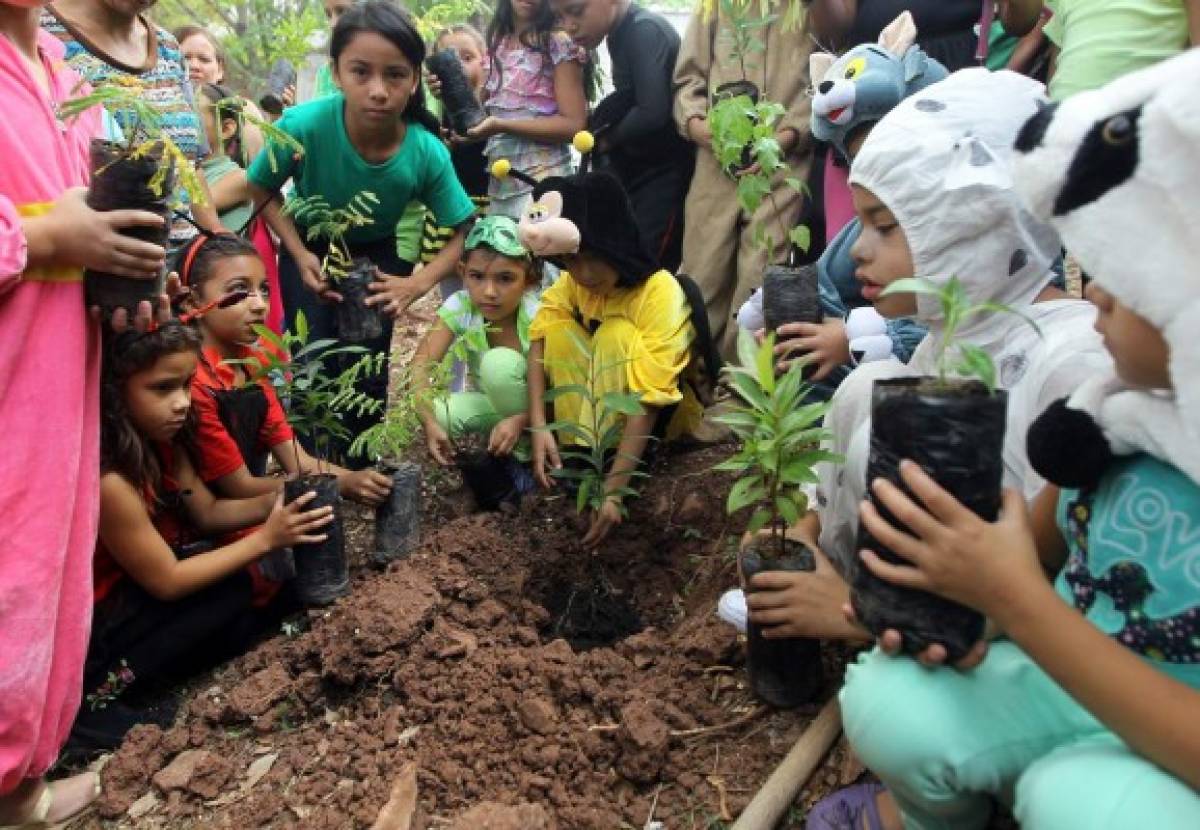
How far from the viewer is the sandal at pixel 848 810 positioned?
1.60 m

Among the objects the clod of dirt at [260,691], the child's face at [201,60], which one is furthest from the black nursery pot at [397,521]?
the child's face at [201,60]

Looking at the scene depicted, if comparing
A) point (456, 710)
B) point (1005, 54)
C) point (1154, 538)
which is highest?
point (1005, 54)

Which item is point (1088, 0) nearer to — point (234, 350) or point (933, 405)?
point (933, 405)

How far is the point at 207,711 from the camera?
2389mm

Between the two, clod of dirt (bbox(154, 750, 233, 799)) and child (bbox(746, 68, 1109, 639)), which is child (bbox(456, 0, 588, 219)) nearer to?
child (bbox(746, 68, 1109, 639))

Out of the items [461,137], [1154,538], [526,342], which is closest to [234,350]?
[526,342]

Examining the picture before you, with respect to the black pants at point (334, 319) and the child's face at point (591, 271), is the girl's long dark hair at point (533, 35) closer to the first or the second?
the black pants at point (334, 319)

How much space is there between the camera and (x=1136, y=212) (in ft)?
3.54

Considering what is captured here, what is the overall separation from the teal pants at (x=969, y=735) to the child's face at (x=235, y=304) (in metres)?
2.38

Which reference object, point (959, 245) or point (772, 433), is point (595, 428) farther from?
point (959, 245)

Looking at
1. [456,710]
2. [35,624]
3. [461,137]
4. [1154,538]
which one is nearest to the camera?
[1154,538]

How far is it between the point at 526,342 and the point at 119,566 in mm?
1737

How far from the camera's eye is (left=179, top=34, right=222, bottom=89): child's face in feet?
16.9

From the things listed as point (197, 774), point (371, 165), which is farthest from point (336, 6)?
point (197, 774)
